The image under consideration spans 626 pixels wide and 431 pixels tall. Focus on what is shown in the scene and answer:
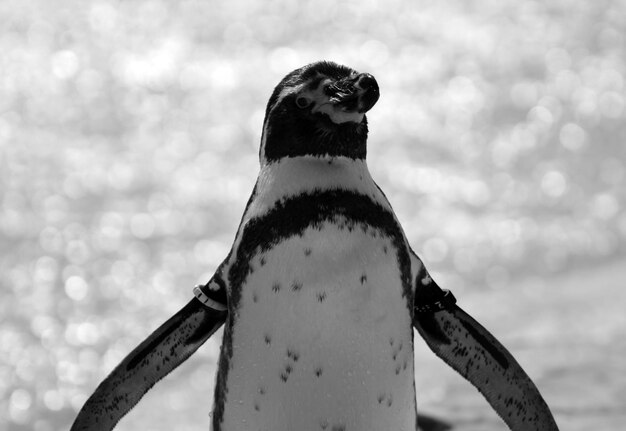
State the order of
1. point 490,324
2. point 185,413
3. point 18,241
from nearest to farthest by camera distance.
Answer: point 185,413, point 490,324, point 18,241

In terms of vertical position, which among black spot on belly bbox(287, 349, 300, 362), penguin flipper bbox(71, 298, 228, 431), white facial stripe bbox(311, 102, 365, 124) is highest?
white facial stripe bbox(311, 102, 365, 124)

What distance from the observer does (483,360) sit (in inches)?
143

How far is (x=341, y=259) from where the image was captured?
3.20 metres

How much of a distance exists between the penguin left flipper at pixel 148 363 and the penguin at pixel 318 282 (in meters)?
0.13

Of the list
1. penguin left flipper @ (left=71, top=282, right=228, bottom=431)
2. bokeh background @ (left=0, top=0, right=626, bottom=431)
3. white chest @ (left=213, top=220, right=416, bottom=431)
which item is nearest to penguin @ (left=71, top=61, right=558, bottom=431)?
white chest @ (left=213, top=220, right=416, bottom=431)

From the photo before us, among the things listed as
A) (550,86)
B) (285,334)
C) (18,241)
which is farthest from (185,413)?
(550,86)

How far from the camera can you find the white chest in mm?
3203

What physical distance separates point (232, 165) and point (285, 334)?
8.02 m

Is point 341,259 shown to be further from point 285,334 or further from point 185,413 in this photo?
point 185,413

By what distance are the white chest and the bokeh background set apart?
76.0 inches

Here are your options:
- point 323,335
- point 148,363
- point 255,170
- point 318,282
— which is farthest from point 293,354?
point 255,170

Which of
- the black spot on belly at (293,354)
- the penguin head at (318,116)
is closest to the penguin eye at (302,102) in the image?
the penguin head at (318,116)

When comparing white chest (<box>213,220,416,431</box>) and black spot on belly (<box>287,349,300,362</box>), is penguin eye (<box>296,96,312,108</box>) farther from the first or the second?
black spot on belly (<box>287,349,300,362</box>)

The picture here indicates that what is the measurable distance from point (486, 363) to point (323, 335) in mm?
683
